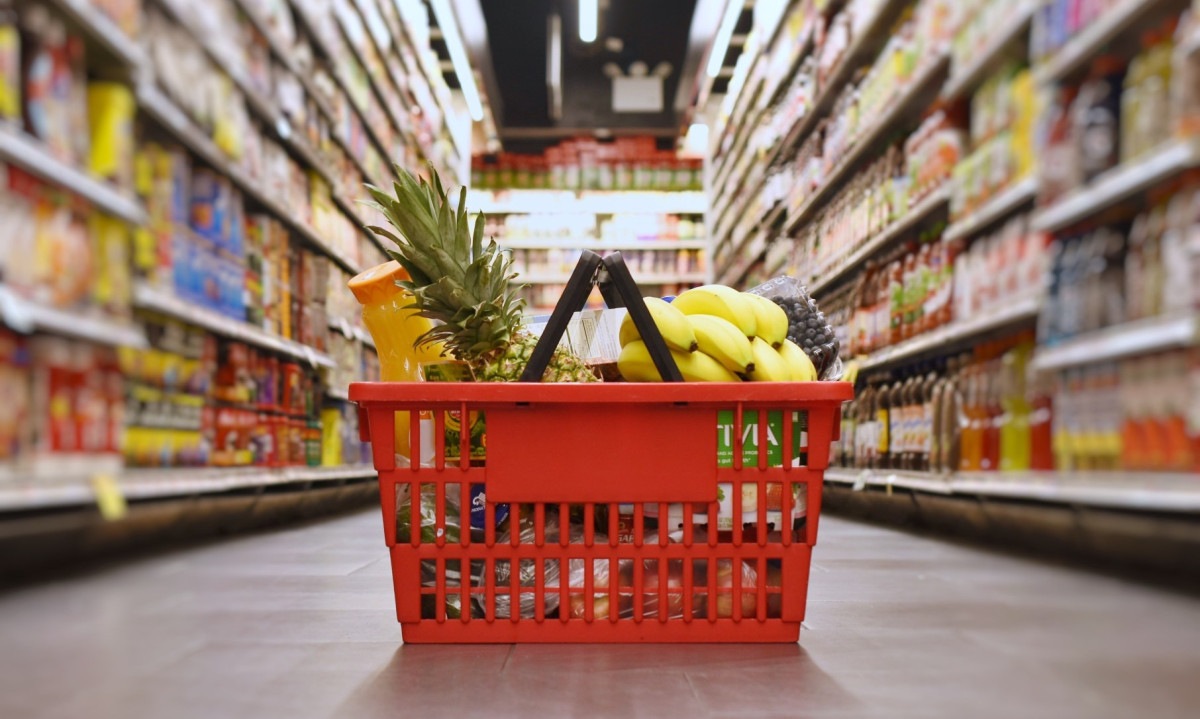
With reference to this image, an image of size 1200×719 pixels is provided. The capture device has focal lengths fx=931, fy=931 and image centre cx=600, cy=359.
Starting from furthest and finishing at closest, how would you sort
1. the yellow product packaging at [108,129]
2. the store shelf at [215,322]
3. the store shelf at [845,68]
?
1. the store shelf at [845,68]
2. the store shelf at [215,322]
3. the yellow product packaging at [108,129]

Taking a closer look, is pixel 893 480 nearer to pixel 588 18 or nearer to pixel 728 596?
pixel 728 596

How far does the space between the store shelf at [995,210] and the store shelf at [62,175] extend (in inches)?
92.6

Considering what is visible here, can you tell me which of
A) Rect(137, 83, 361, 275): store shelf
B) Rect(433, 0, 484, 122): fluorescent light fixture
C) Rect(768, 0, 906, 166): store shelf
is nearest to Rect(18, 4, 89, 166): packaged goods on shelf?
Rect(137, 83, 361, 275): store shelf

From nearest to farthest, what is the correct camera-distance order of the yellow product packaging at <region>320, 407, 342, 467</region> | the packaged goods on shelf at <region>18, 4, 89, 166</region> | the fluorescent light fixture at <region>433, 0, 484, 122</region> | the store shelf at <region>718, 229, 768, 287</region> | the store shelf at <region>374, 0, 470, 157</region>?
the packaged goods on shelf at <region>18, 4, 89, 166</region> < the yellow product packaging at <region>320, 407, 342, 467</region> < the store shelf at <region>374, 0, 470, 157</region> < the fluorescent light fixture at <region>433, 0, 484, 122</region> < the store shelf at <region>718, 229, 768, 287</region>

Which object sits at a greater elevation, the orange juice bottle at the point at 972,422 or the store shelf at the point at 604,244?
the store shelf at the point at 604,244

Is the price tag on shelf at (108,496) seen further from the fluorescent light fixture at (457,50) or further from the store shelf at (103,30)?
the fluorescent light fixture at (457,50)

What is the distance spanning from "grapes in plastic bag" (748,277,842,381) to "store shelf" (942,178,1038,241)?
117 cm

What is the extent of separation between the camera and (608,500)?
1224 millimetres

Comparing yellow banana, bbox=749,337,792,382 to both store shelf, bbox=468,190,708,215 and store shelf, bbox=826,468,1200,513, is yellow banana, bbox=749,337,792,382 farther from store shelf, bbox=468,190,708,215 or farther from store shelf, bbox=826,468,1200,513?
store shelf, bbox=468,190,708,215

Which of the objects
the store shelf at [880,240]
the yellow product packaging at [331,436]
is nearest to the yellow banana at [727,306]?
the store shelf at [880,240]

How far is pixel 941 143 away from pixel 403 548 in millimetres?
2569

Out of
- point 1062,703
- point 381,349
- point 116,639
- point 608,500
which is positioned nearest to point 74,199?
point 381,349

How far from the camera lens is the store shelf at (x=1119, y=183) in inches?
70.2

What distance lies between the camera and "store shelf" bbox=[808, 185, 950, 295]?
3.23 m
